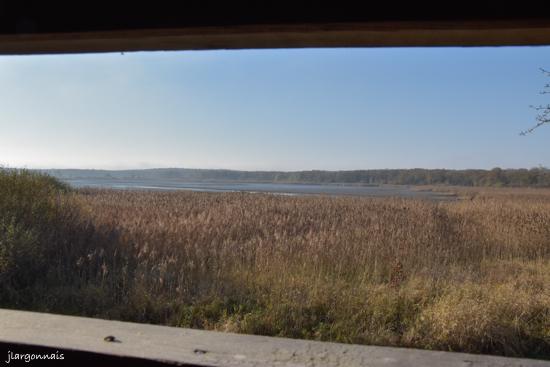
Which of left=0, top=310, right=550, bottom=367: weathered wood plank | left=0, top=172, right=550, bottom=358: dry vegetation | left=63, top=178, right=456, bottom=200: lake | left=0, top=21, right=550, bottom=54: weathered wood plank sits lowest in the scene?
left=63, top=178, right=456, bottom=200: lake

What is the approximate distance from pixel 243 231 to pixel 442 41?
28.8 ft

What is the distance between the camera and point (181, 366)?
1.46 m

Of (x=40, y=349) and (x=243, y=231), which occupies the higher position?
(x=40, y=349)

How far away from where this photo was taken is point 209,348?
68.9 inches

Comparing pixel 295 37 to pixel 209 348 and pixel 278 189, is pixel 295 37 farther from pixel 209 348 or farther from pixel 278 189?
pixel 278 189

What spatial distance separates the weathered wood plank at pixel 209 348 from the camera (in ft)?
5.21

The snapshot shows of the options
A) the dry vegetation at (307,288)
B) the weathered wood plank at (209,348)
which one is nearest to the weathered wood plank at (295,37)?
the weathered wood plank at (209,348)

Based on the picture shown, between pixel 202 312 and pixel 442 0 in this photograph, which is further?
pixel 202 312

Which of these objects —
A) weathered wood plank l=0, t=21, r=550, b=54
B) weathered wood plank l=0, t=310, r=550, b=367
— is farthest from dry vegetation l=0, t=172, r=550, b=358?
weathered wood plank l=0, t=21, r=550, b=54

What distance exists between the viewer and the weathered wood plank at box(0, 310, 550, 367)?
1.59 m

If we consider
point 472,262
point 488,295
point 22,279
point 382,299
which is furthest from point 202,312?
point 472,262

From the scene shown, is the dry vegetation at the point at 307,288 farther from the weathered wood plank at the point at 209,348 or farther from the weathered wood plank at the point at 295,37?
the weathered wood plank at the point at 295,37

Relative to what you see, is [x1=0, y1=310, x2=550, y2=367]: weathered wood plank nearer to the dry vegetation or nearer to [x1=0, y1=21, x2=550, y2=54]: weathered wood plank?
[x1=0, y1=21, x2=550, y2=54]: weathered wood plank

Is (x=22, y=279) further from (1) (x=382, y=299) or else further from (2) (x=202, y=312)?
(1) (x=382, y=299)
